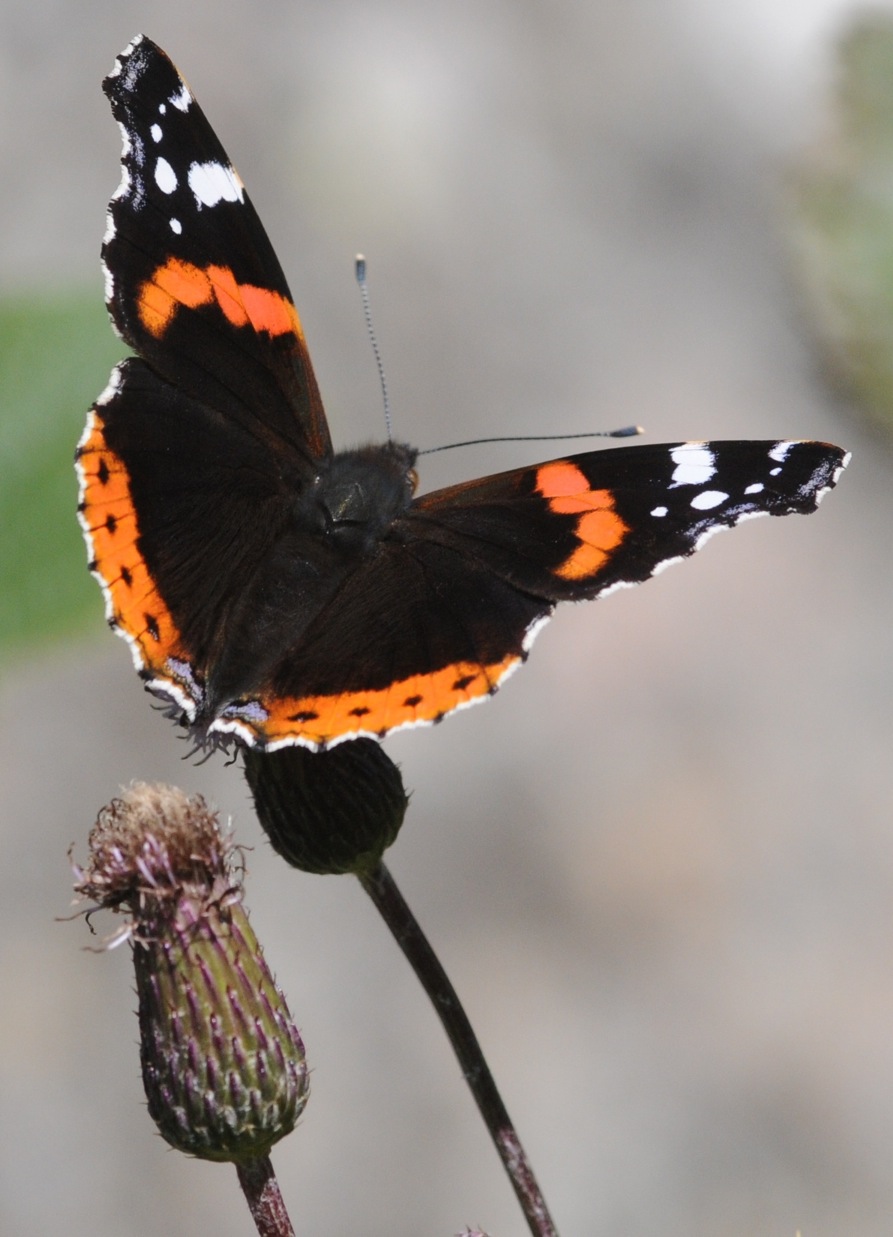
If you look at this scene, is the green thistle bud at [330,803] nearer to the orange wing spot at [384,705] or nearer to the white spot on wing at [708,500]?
the orange wing spot at [384,705]

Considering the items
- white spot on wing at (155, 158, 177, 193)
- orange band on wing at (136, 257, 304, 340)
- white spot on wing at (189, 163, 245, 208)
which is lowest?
orange band on wing at (136, 257, 304, 340)

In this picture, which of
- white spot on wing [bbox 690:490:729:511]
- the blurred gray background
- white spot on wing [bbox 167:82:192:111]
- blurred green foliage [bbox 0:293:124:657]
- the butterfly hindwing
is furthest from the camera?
the blurred gray background

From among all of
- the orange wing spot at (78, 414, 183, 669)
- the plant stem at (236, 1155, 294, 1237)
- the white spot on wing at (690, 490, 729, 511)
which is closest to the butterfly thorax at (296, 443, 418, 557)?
the orange wing spot at (78, 414, 183, 669)

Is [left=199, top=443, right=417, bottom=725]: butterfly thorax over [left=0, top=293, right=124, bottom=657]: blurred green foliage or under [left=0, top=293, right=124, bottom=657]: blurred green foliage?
under

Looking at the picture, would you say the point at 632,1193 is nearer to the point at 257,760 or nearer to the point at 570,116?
the point at 257,760

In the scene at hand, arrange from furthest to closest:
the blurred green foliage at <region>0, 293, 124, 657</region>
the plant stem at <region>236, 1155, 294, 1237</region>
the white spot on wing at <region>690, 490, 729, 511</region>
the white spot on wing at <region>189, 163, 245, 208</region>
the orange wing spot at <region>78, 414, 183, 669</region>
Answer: the blurred green foliage at <region>0, 293, 124, 657</region>
the white spot on wing at <region>189, 163, 245, 208</region>
the white spot on wing at <region>690, 490, 729, 511</region>
the orange wing spot at <region>78, 414, 183, 669</region>
the plant stem at <region>236, 1155, 294, 1237</region>

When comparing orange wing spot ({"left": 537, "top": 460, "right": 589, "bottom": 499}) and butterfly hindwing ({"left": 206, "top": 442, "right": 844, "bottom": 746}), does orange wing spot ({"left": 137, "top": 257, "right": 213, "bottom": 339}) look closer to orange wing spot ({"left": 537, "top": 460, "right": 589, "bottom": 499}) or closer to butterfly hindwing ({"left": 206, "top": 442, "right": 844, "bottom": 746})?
butterfly hindwing ({"left": 206, "top": 442, "right": 844, "bottom": 746})

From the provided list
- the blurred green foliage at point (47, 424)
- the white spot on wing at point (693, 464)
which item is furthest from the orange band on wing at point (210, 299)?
the white spot on wing at point (693, 464)

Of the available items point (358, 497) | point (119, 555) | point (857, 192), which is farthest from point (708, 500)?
point (857, 192)
